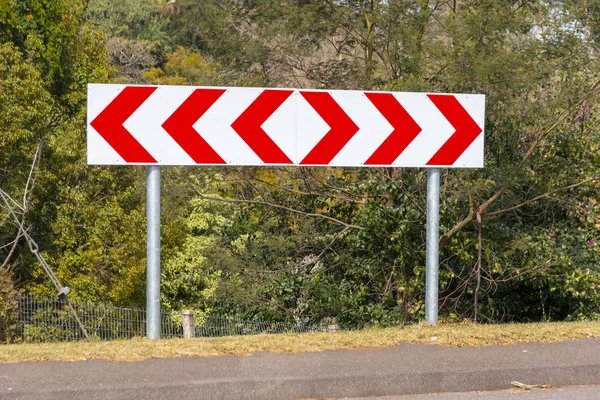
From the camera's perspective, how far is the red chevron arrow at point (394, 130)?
609 centimetres

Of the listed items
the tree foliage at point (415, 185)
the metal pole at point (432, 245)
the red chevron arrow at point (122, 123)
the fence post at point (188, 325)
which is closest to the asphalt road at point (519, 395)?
the metal pole at point (432, 245)

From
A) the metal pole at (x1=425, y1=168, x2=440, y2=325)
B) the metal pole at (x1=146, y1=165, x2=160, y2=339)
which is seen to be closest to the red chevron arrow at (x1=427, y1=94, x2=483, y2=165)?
the metal pole at (x1=425, y1=168, x2=440, y2=325)

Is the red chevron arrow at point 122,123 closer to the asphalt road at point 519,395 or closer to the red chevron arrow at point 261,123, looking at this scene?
the red chevron arrow at point 261,123

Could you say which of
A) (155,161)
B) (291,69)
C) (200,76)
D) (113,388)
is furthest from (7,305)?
(113,388)

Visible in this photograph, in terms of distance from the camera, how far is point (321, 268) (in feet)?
39.9

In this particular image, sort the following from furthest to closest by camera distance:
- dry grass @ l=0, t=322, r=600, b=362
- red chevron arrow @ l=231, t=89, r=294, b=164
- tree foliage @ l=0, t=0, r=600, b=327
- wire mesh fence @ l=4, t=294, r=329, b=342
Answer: wire mesh fence @ l=4, t=294, r=329, b=342 < tree foliage @ l=0, t=0, r=600, b=327 < red chevron arrow @ l=231, t=89, r=294, b=164 < dry grass @ l=0, t=322, r=600, b=362

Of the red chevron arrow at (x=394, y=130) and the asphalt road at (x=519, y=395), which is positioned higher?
the red chevron arrow at (x=394, y=130)

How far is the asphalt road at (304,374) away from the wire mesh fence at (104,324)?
6372mm

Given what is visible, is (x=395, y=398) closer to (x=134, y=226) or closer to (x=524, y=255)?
(x=524, y=255)

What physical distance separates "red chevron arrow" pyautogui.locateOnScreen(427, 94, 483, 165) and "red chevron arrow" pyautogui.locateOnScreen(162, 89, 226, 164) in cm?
154

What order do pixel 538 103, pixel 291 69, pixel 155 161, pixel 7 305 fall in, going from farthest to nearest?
pixel 7 305 → pixel 291 69 → pixel 538 103 → pixel 155 161

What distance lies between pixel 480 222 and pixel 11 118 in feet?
52.6

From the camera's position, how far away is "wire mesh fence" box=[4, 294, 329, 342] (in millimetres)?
12641

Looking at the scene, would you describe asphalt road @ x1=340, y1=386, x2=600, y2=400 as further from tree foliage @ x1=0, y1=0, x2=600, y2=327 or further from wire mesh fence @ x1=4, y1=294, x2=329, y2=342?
wire mesh fence @ x1=4, y1=294, x2=329, y2=342
